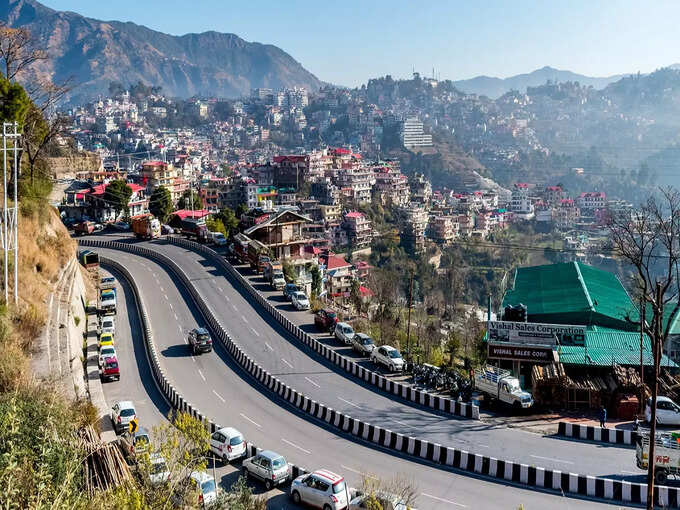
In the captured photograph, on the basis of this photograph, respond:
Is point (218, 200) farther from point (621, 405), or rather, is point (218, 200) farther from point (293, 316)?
point (621, 405)

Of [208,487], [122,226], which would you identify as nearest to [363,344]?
[208,487]

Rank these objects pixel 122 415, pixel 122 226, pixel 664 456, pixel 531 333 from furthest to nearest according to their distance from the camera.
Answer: pixel 122 226 < pixel 531 333 < pixel 122 415 < pixel 664 456

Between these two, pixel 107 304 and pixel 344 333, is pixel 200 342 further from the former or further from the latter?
pixel 107 304

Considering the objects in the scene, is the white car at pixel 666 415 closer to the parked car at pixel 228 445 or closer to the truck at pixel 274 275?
the parked car at pixel 228 445

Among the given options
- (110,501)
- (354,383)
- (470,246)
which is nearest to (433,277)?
(470,246)

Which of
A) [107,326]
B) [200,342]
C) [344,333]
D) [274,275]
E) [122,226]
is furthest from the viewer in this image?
[122,226]

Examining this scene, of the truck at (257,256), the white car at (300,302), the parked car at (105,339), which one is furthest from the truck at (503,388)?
the truck at (257,256)
